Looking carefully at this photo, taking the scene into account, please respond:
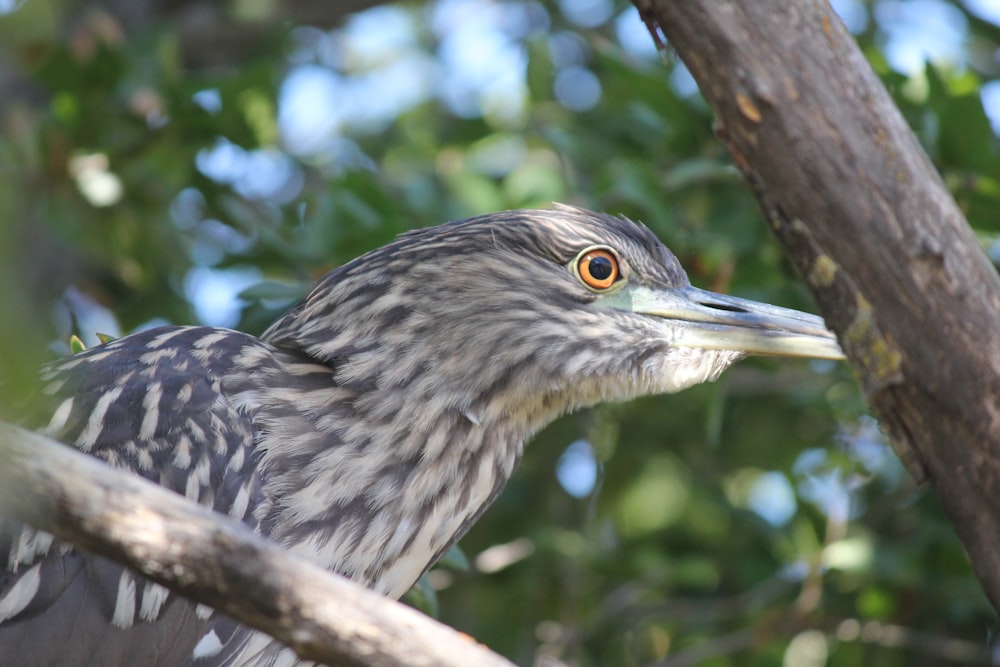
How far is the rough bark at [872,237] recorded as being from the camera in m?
2.24

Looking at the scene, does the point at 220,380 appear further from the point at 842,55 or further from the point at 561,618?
the point at 561,618

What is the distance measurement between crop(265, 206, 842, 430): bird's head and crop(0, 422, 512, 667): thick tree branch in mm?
1438

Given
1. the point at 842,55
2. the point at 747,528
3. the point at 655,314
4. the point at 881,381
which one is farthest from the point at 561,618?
the point at 842,55

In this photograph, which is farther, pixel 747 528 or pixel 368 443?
pixel 747 528

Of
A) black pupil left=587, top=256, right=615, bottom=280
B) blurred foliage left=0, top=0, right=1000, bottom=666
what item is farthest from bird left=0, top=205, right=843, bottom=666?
blurred foliage left=0, top=0, right=1000, bottom=666

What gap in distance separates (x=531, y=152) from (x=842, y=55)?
3094 mm

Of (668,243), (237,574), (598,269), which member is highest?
(237,574)

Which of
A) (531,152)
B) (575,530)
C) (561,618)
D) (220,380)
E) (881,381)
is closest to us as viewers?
(881,381)

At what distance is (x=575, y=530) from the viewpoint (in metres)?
4.77

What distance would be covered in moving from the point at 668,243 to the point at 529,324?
1.04 m

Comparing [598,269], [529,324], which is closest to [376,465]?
[529,324]

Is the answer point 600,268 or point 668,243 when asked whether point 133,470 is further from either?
point 668,243

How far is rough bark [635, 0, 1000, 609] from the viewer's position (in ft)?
7.34

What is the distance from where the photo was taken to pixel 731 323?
3.17m
